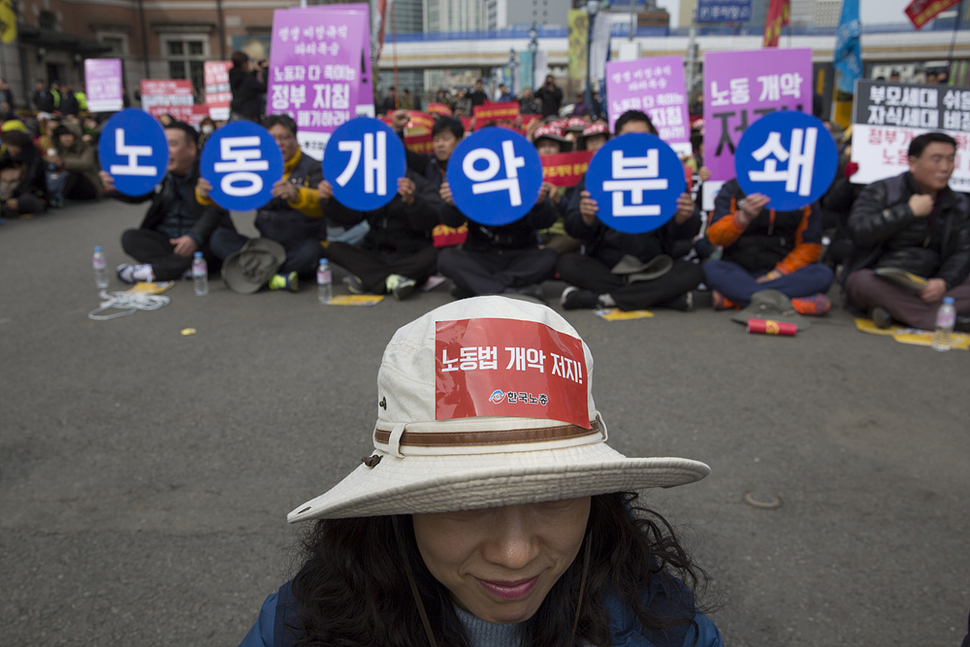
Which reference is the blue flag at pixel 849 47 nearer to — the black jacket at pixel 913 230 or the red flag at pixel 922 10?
the red flag at pixel 922 10

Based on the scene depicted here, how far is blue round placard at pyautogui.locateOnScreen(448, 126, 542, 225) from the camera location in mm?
4973

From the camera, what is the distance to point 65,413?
333 centimetres

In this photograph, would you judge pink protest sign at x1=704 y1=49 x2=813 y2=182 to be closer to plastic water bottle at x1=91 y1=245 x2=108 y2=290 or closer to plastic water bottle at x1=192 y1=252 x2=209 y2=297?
plastic water bottle at x1=192 y1=252 x2=209 y2=297

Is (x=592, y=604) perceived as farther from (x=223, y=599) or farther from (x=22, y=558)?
(x=22, y=558)

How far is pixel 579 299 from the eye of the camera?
527 cm

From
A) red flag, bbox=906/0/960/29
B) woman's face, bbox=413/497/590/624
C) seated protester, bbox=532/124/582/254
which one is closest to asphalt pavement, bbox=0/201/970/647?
woman's face, bbox=413/497/590/624

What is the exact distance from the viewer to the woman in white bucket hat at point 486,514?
2.84ft

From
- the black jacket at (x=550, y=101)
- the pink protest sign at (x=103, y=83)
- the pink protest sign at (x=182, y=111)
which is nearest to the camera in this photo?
the pink protest sign at (x=103, y=83)

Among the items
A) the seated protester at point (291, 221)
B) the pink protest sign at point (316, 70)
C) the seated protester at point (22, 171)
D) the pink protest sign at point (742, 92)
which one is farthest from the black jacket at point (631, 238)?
the seated protester at point (22, 171)

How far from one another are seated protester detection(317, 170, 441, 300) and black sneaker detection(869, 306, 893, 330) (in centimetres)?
327

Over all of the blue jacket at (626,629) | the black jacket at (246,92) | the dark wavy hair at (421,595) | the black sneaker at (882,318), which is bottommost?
the black sneaker at (882,318)

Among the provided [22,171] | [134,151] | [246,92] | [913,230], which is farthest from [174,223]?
[913,230]

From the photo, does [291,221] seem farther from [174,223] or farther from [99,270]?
[99,270]

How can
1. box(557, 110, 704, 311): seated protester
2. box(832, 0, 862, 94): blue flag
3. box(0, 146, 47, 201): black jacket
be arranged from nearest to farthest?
box(557, 110, 704, 311): seated protester
box(832, 0, 862, 94): blue flag
box(0, 146, 47, 201): black jacket
